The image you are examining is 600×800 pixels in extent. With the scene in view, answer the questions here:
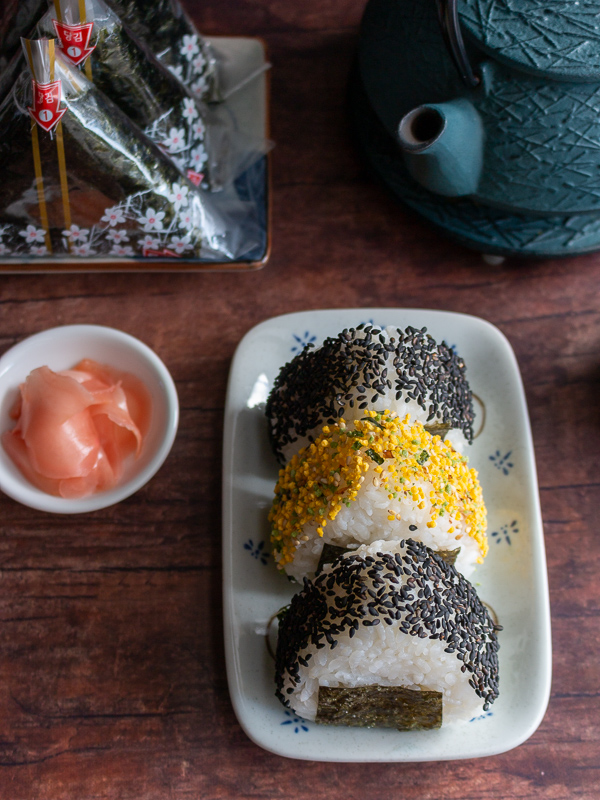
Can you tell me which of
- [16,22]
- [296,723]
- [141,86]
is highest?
[16,22]

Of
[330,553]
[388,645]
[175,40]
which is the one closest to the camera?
[388,645]

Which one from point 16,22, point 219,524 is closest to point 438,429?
point 219,524

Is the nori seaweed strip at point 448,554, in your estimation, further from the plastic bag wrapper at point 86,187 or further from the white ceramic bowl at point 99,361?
the plastic bag wrapper at point 86,187

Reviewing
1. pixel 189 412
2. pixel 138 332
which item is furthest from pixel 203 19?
pixel 189 412

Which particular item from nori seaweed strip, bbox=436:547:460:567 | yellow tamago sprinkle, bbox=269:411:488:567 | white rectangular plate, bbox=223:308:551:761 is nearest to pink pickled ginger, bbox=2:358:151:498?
white rectangular plate, bbox=223:308:551:761

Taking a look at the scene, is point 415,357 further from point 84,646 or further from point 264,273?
point 84,646

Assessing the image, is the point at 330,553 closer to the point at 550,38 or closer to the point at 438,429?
the point at 438,429

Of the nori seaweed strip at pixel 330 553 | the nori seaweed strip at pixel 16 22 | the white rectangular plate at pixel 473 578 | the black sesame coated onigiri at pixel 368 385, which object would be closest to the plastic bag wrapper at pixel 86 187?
the nori seaweed strip at pixel 16 22
